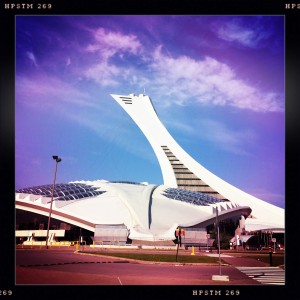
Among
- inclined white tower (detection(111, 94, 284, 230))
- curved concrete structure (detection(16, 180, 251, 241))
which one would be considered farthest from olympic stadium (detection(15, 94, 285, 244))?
inclined white tower (detection(111, 94, 284, 230))

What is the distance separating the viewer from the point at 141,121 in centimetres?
4062

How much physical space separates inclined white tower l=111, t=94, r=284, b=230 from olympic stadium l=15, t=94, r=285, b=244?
5.9 inches

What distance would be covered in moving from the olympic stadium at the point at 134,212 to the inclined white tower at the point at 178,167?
0.49 ft

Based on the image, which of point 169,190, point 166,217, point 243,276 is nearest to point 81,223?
point 166,217

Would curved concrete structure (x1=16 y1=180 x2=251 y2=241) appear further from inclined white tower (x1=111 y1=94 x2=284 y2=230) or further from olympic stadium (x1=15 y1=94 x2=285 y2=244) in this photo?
inclined white tower (x1=111 y1=94 x2=284 y2=230)

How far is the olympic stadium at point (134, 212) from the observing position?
2409 cm

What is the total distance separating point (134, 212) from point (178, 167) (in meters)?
12.8

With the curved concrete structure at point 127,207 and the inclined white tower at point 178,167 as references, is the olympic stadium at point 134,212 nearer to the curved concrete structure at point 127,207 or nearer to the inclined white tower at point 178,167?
the curved concrete structure at point 127,207

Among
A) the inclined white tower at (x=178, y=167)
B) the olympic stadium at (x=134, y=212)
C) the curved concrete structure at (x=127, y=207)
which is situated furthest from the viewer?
the inclined white tower at (x=178, y=167)

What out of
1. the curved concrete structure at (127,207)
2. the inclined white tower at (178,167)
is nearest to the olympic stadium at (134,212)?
the curved concrete structure at (127,207)

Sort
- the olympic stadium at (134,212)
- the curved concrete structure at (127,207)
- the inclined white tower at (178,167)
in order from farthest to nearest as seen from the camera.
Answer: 1. the inclined white tower at (178,167)
2. the curved concrete structure at (127,207)
3. the olympic stadium at (134,212)

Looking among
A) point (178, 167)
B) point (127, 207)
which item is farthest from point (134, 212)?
point (178, 167)

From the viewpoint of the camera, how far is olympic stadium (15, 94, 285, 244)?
24094 mm
